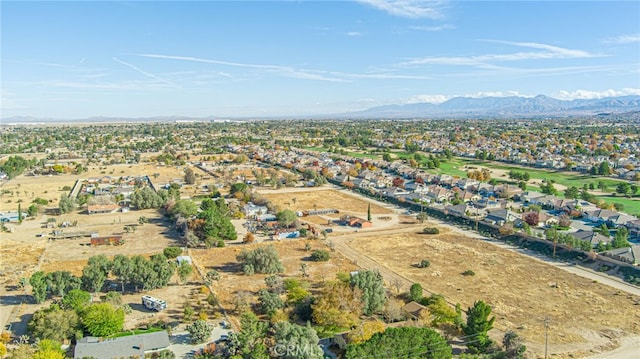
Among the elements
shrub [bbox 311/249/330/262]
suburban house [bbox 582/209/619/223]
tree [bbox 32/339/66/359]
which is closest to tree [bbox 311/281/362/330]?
shrub [bbox 311/249/330/262]

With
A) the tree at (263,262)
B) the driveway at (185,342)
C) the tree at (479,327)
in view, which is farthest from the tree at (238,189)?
the tree at (479,327)

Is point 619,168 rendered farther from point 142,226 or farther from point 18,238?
point 18,238

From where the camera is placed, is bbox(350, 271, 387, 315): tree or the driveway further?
bbox(350, 271, 387, 315): tree

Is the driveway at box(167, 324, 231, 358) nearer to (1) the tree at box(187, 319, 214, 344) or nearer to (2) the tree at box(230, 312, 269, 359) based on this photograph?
(1) the tree at box(187, 319, 214, 344)

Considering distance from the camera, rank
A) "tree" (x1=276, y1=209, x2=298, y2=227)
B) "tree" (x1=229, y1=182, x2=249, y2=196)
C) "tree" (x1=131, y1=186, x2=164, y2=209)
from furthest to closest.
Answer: "tree" (x1=229, y1=182, x2=249, y2=196)
"tree" (x1=131, y1=186, x2=164, y2=209)
"tree" (x1=276, y1=209, x2=298, y2=227)

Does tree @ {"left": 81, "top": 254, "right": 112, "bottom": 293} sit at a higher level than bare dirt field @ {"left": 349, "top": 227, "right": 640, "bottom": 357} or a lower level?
higher

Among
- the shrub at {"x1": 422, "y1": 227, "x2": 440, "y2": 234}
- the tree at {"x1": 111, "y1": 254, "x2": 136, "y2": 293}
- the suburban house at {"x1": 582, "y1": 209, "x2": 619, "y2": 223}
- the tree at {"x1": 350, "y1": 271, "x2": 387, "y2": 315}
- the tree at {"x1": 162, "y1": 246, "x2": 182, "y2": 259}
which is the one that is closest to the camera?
the tree at {"x1": 350, "y1": 271, "x2": 387, "y2": 315}

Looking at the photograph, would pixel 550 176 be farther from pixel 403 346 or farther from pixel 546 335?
pixel 403 346

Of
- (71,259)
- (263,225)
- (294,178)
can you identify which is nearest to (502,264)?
(263,225)
